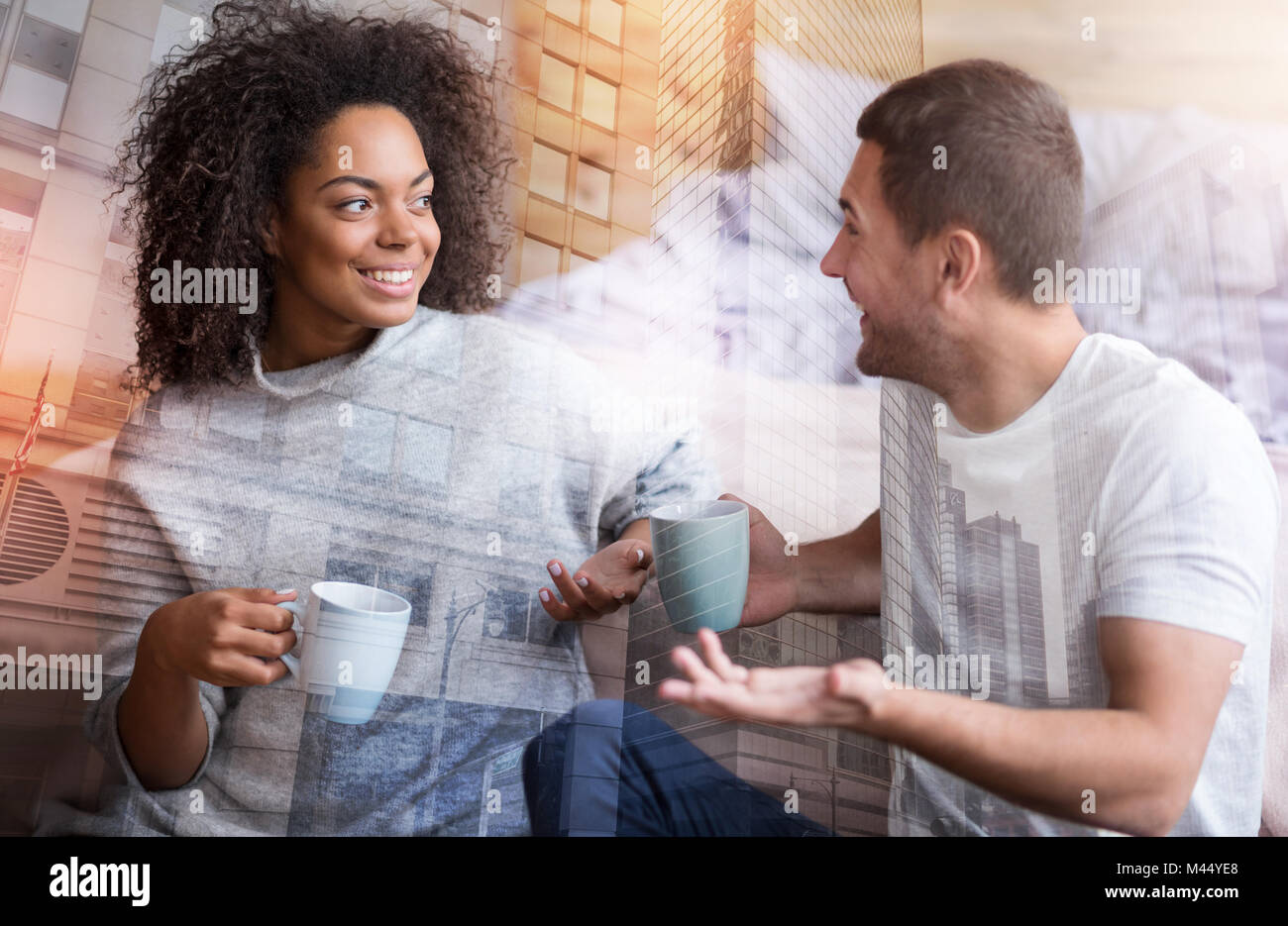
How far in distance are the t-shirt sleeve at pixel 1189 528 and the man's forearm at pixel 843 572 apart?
23cm

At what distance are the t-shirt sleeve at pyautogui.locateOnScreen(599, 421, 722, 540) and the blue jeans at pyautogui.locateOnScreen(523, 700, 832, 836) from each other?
214 millimetres

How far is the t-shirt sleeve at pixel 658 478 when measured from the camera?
3.81 feet

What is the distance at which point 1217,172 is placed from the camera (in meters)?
1.24

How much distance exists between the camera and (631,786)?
43.6 inches

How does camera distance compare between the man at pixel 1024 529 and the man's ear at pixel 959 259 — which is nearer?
the man at pixel 1024 529

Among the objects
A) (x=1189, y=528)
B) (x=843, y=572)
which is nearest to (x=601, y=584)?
(x=843, y=572)

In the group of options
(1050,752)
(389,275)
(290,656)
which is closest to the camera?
(1050,752)

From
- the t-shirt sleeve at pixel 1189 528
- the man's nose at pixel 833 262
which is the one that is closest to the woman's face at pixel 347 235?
the man's nose at pixel 833 262

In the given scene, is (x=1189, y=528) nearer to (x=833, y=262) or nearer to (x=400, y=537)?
(x=833, y=262)

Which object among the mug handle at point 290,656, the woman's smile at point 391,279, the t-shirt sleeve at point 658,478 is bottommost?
the mug handle at point 290,656

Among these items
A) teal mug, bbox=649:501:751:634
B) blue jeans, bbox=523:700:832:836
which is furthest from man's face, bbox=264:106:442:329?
blue jeans, bbox=523:700:832:836

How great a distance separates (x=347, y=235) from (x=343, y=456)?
9.3 inches

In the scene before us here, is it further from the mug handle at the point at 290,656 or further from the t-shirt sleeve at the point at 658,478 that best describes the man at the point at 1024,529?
the mug handle at the point at 290,656

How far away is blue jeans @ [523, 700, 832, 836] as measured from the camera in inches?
42.4
